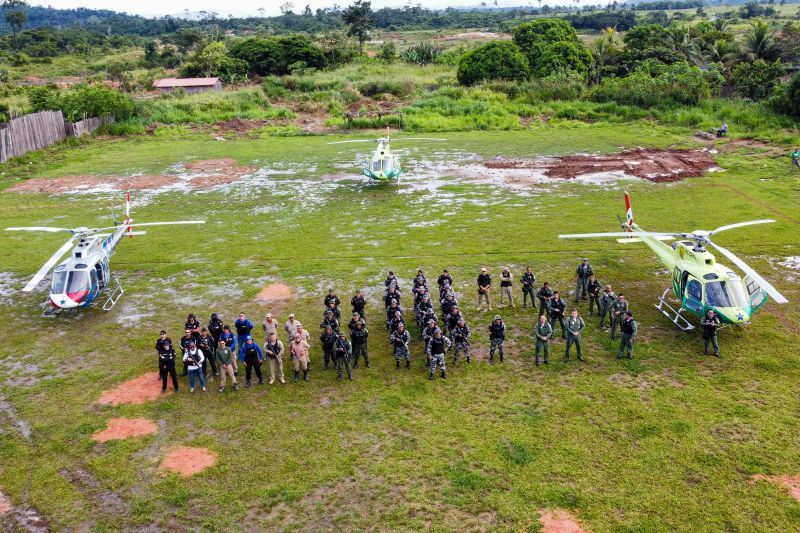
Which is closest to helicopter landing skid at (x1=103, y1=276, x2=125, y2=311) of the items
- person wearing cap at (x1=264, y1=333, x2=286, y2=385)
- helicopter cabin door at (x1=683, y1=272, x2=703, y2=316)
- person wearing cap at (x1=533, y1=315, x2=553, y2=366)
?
person wearing cap at (x1=264, y1=333, x2=286, y2=385)

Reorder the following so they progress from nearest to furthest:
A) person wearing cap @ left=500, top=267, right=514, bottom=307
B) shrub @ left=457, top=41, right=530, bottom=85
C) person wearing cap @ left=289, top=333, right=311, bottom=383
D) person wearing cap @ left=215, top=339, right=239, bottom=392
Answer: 1. person wearing cap @ left=215, top=339, right=239, bottom=392
2. person wearing cap @ left=289, top=333, right=311, bottom=383
3. person wearing cap @ left=500, top=267, right=514, bottom=307
4. shrub @ left=457, top=41, right=530, bottom=85

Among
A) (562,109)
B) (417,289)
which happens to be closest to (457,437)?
(417,289)

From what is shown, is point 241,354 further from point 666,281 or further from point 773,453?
point 666,281

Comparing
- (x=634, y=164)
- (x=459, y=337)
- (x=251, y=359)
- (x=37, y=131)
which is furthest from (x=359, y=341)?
(x=37, y=131)

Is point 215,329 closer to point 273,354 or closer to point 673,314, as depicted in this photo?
point 273,354

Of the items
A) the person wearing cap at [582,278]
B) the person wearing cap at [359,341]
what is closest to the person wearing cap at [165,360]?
the person wearing cap at [359,341]

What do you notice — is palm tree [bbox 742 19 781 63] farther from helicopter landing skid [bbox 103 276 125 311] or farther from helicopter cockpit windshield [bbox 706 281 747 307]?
helicopter landing skid [bbox 103 276 125 311]
